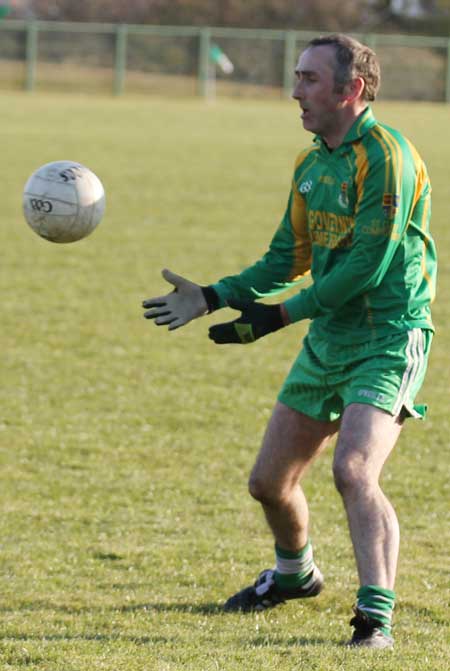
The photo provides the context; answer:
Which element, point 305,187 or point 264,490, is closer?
point 305,187

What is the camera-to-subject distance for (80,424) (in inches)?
346

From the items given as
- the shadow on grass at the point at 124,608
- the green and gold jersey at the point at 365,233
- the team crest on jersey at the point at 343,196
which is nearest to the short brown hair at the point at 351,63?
the green and gold jersey at the point at 365,233

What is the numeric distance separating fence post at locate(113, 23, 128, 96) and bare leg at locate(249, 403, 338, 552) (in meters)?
40.3

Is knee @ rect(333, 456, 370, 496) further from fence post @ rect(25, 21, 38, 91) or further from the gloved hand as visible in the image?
fence post @ rect(25, 21, 38, 91)

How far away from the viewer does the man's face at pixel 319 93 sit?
5.13 m

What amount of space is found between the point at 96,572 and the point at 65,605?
1.63 feet

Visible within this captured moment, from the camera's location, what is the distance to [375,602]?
4.85m

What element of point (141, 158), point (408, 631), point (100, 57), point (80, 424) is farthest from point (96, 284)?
point (100, 57)

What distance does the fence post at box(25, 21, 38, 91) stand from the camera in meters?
44.1

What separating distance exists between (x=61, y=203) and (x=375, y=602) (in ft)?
7.63

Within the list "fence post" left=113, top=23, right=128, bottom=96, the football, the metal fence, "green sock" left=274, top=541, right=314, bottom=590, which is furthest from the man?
the metal fence

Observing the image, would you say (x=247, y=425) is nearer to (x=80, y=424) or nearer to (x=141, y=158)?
(x=80, y=424)

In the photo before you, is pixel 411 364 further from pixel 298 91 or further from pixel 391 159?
pixel 298 91

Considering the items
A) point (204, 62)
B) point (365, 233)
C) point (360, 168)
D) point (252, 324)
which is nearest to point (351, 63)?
point (360, 168)
